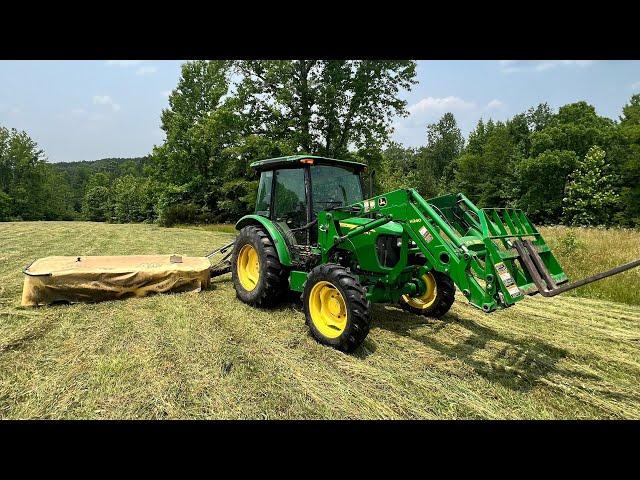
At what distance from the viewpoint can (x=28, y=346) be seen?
3.81 m

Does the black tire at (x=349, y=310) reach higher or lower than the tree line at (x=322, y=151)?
lower

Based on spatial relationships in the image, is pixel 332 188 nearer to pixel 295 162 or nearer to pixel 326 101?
pixel 295 162

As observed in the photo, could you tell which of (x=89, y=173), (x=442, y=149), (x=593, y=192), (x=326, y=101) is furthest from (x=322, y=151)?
(x=89, y=173)

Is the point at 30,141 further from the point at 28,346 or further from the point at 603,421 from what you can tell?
the point at 603,421

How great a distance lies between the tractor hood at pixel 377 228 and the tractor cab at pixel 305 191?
1.76 feet

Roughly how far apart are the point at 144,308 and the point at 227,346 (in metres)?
1.84

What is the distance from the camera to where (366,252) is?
4617mm

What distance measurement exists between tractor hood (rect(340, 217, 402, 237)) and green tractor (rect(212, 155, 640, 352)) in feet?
0.04

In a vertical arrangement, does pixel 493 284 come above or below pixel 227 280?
above

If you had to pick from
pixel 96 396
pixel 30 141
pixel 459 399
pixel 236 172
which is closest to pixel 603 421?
pixel 459 399

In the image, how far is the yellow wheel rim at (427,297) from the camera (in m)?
5.17

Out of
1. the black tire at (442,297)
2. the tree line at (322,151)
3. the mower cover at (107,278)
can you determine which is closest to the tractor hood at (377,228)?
the black tire at (442,297)

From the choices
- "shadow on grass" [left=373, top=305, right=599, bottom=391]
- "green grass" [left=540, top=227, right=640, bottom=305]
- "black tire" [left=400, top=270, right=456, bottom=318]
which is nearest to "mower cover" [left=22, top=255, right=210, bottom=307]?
"shadow on grass" [left=373, top=305, right=599, bottom=391]

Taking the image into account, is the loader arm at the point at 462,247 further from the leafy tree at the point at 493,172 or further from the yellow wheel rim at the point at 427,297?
the leafy tree at the point at 493,172
